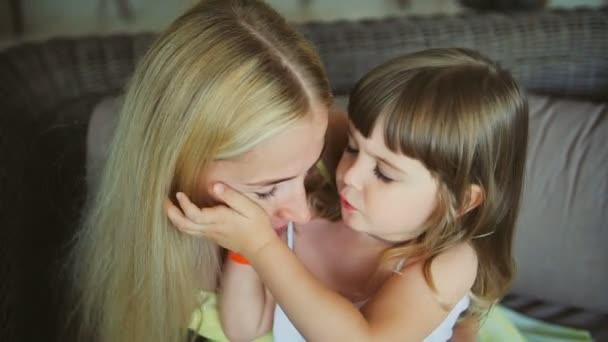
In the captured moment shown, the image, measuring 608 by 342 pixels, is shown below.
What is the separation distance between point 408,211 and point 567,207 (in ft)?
1.59

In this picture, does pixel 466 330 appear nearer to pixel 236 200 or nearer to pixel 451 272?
A: pixel 451 272

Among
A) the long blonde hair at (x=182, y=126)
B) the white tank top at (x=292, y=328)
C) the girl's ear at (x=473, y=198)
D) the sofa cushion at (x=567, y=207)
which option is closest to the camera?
the long blonde hair at (x=182, y=126)

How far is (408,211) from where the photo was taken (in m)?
0.93

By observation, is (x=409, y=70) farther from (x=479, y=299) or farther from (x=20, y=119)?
(x=20, y=119)

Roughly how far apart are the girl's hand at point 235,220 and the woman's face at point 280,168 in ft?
0.07

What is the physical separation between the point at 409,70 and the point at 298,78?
0.49 feet

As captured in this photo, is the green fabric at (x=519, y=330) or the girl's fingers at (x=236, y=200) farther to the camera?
the green fabric at (x=519, y=330)

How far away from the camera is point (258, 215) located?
856 mm

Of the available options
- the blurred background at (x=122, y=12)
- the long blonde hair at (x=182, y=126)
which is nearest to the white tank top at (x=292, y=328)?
the long blonde hair at (x=182, y=126)

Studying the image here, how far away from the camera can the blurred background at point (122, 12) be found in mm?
2520

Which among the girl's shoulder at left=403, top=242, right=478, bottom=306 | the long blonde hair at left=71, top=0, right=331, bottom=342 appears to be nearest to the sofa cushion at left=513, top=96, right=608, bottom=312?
the girl's shoulder at left=403, top=242, right=478, bottom=306

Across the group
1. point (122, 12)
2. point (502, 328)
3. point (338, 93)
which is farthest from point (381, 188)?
point (122, 12)

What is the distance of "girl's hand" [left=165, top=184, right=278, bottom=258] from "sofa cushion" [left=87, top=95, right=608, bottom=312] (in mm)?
438

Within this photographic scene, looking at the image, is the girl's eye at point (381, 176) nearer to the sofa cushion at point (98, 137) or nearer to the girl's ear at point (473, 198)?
the girl's ear at point (473, 198)
